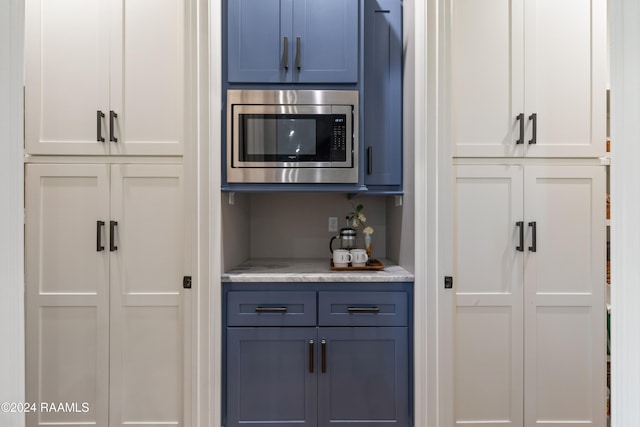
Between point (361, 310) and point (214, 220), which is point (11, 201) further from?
point (361, 310)

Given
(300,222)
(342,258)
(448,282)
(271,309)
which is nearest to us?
(448,282)

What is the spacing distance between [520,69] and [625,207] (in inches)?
53.9

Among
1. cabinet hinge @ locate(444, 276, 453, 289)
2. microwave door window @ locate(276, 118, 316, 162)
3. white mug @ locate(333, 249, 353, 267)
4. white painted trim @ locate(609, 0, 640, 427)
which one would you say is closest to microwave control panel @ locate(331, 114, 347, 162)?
microwave door window @ locate(276, 118, 316, 162)

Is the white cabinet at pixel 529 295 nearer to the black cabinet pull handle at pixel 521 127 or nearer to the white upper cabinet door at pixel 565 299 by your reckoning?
the white upper cabinet door at pixel 565 299

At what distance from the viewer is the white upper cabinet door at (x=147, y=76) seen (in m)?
1.79

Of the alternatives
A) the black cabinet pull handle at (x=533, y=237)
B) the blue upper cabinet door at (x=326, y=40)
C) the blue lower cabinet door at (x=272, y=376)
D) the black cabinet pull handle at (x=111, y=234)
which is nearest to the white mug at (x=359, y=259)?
the blue lower cabinet door at (x=272, y=376)

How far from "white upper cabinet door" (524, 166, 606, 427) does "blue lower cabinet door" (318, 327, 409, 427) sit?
1.96 feet

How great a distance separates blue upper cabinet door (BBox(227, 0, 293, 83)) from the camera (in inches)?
76.8

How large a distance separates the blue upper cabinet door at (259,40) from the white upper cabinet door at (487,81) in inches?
33.4

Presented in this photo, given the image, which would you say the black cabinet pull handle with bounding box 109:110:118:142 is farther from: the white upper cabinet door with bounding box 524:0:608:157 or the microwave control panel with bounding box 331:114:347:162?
the white upper cabinet door with bounding box 524:0:608:157

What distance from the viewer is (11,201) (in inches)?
26.3

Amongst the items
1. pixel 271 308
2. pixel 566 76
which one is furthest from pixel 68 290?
pixel 566 76

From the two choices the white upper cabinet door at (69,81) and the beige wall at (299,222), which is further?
the beige wall at (299,222)

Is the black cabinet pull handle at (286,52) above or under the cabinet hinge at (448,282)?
above
